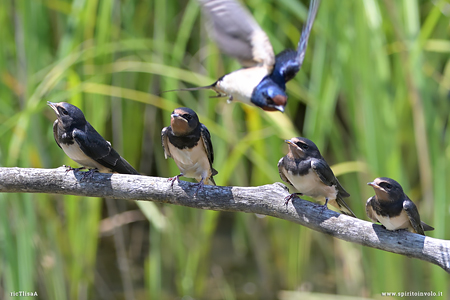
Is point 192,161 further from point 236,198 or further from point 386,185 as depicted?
point 386,185

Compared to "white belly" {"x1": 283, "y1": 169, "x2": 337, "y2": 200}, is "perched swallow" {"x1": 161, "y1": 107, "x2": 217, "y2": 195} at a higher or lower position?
higher

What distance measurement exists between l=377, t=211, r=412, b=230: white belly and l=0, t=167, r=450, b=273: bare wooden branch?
73mm

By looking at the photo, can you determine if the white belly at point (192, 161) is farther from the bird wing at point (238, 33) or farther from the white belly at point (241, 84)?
the bird wing at point (238, 33)

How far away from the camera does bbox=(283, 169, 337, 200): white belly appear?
2014 mm

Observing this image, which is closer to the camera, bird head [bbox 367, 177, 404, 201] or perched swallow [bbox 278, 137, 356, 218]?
bird head [bbox 367, 177, 404, 201]

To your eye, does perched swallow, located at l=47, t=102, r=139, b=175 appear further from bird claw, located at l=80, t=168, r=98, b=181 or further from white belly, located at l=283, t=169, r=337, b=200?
white belly, located at l=283, t=169, r=337, b=200

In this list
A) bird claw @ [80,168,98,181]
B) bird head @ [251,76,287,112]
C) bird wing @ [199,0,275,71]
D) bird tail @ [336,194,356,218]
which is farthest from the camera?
bird wing @ [199,0,275,71]

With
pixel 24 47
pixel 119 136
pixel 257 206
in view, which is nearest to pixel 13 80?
pixel 24 47

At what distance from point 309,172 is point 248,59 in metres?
0.91

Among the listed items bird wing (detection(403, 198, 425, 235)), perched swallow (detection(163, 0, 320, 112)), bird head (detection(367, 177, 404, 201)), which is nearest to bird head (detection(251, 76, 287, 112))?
perched swallow (detection(163, 0, 320, 112))

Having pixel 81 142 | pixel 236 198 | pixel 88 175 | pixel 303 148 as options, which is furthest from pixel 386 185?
pixel 81 142

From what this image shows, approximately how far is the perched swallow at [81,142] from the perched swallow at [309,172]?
0.72m

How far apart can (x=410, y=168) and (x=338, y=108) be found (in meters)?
1.19

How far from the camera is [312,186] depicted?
2025 mm
